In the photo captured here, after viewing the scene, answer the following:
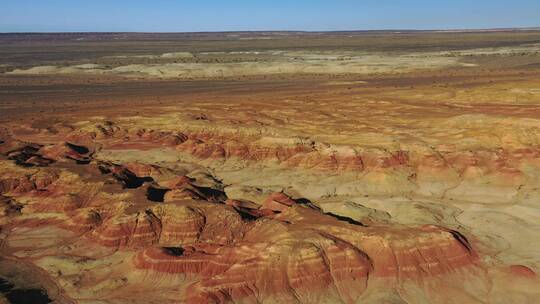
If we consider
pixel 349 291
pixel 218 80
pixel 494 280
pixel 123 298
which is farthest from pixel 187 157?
pixel 218 80

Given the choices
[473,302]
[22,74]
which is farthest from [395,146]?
[22,74]

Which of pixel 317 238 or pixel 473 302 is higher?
pixel 317 238

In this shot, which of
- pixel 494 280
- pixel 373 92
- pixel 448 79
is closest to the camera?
pixel 494 280

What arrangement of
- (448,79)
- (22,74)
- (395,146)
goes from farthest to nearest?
(22,74) < (448,79) < (395,146)

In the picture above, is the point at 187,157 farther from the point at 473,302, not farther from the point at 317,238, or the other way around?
the point at 473,302

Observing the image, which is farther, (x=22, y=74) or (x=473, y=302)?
(x=22, y=74)

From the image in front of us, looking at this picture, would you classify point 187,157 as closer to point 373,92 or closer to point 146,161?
point 146,161
